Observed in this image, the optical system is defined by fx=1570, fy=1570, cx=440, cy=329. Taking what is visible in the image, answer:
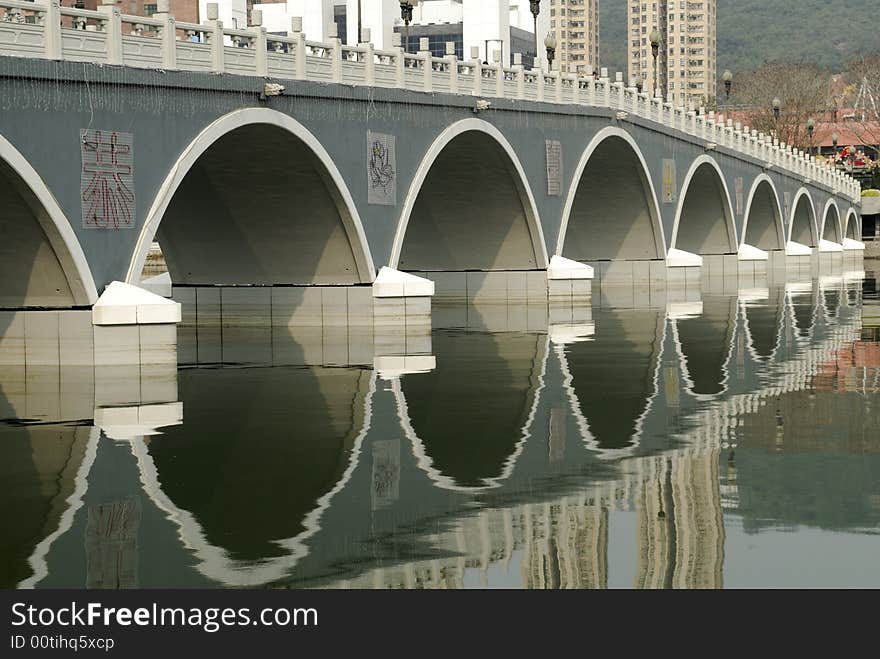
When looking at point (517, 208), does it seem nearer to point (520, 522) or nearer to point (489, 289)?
point (489, 289)

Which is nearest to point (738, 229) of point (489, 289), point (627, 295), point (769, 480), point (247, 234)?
point (627, 295)

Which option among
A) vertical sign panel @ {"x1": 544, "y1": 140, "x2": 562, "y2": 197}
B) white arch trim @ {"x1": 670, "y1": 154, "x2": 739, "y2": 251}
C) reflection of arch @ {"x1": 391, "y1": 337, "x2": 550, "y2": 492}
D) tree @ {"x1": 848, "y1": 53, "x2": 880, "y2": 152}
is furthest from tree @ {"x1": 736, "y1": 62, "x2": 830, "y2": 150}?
reflection of arch @ {"x1": 391, "y1": 337, "x2": 550, "y2": 492}

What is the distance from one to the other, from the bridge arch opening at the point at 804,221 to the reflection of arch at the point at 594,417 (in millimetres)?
55761

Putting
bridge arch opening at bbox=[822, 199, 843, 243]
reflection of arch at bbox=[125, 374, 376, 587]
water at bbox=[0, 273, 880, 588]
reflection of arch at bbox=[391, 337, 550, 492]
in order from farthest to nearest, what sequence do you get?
bridge arch opening at bbox=[822, 199, 843, 243]
reflection of arch at bbox=[391, 337, 550, 492]
water at bbox=[0, 273, 880, 588]
reflection of arch at bbox=[125, 374, 376, 587]

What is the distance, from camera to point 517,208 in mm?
42594

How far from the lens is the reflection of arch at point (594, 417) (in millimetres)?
16656

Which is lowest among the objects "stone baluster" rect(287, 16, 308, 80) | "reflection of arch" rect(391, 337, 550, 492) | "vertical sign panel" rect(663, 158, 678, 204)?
"reflection of arch" rect(391, 337, 550, 492)

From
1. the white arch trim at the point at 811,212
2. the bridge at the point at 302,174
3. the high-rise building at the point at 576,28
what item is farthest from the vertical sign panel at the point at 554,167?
the high-rise building at the point at 576,28

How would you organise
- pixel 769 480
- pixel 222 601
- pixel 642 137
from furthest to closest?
1. pixel 642 137
2. pixel 769 480
3. pixel 222 601

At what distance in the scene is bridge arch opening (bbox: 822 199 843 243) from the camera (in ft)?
314

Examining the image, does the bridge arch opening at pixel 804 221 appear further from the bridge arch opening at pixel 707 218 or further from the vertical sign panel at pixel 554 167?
the vertical sign panel at pixel 554 167

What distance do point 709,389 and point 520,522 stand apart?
10.5 m

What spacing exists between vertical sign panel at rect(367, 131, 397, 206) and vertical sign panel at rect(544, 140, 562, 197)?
31.3 feet

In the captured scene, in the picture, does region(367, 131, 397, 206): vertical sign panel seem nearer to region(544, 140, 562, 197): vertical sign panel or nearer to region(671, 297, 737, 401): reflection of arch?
region(671, 297, 737, 401): reflection of arch
